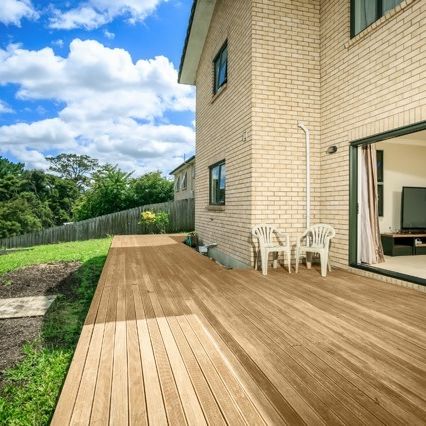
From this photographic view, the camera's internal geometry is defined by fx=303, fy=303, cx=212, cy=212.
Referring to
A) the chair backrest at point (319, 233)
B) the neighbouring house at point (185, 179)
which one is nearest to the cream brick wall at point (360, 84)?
the chair backrest at point (319, 233)

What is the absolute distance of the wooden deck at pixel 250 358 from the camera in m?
1.51

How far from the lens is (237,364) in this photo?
1985 millimetres

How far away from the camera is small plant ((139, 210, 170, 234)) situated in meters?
14.6

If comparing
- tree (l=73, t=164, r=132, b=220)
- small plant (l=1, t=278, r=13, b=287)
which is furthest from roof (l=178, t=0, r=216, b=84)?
tree (l=73, t=164, r=132, b=220)

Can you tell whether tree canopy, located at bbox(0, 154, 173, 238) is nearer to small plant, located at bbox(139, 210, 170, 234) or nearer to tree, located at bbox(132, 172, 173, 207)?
tree, located at bbox(132, 172, 173, 207)

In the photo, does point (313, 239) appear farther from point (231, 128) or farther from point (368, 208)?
point (231, 128)

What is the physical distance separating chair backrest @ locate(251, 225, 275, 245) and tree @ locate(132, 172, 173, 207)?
17917 mm

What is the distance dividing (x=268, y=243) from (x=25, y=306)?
4.24 metres

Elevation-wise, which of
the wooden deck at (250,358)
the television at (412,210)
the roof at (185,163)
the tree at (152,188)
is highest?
the roof at (185,163)

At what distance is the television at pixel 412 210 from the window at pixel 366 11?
4.04 meters

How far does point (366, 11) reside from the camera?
4695mm

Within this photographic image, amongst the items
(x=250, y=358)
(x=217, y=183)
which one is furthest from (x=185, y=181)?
(x=250, y=358)

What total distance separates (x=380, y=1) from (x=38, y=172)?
48.5 meters

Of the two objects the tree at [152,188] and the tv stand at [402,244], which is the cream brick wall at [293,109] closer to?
the tv stand at [402,244]
